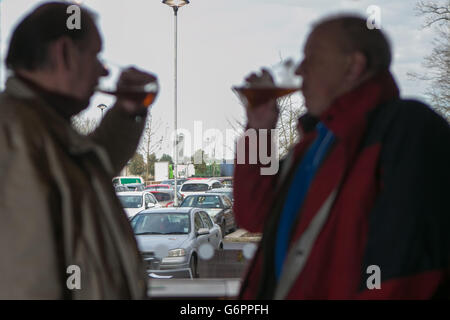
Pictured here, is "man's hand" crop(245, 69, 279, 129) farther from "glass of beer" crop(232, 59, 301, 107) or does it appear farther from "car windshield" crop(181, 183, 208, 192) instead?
"car windshield" crop(181, 183, 208, 192)

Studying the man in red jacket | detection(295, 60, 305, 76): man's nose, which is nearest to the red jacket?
the man in red jacket

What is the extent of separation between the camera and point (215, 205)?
1230 centimetres

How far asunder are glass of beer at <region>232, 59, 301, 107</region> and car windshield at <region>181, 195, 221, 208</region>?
1079cm

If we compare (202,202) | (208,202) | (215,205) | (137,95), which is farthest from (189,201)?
(137,95)

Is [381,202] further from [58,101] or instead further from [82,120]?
[82,120]

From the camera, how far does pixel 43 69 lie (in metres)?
1.19

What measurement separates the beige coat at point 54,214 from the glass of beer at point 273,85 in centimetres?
45

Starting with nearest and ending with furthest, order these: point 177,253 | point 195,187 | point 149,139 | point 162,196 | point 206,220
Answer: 1. point 177,253
2. point 206,220
3. point 149,139
4. point 162,196
5. point 195,187

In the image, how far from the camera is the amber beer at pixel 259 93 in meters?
1.44

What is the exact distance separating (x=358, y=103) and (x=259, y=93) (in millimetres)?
342

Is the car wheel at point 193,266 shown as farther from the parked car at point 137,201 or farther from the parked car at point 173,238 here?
the parked car at point 137,201

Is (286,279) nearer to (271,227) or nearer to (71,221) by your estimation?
(271,227)

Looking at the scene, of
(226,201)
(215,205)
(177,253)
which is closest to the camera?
(177,253)

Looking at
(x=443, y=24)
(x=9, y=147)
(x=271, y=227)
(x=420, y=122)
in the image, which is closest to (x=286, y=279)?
(x=271, y=227)
